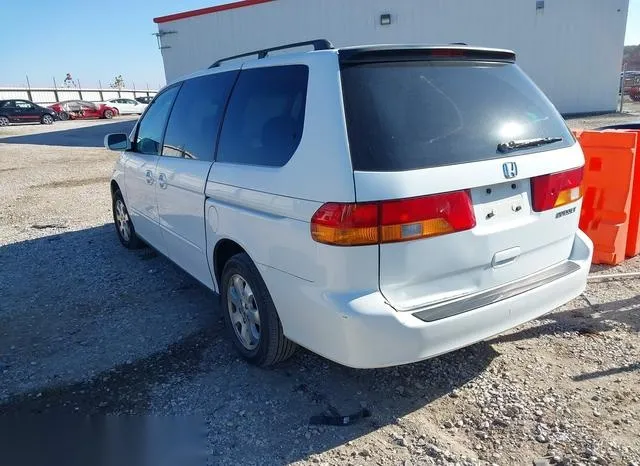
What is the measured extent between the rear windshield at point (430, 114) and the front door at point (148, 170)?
245 cm

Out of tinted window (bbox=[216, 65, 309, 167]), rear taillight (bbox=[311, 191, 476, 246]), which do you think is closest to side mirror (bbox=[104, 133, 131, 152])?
tinted window (bbox=[216, 65, 309, 167])

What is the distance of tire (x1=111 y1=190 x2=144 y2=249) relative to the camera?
5781 millimetres

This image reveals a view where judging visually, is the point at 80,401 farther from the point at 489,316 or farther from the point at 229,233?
the point at 489,316

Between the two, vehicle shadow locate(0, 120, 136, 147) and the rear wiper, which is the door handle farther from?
vehicle shadow locate(0, 120, 136, 147)

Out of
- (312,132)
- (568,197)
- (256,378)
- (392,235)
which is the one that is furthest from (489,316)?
(256,378)

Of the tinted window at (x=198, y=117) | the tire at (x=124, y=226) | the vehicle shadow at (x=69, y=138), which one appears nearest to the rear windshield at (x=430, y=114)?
the tinted window at (x=198, y=117)

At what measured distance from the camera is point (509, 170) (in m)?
2.62

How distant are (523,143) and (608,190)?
8.36 ft

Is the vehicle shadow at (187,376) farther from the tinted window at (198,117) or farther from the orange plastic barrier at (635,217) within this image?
the orange plastic barrier at (635,217)

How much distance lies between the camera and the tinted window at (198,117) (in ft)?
11.6

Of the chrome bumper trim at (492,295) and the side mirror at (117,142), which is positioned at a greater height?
the side mirror at (117,142)

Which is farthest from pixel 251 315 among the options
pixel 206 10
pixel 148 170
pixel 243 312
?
pixel 206 10

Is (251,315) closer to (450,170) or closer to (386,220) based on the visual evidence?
(386,220)

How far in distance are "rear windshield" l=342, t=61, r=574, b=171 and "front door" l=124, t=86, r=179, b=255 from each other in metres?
2.45
